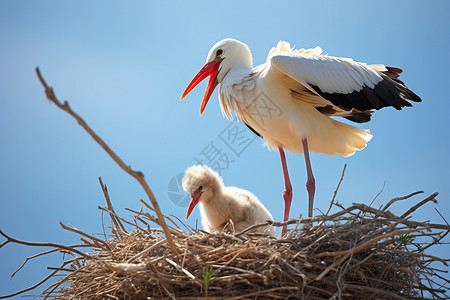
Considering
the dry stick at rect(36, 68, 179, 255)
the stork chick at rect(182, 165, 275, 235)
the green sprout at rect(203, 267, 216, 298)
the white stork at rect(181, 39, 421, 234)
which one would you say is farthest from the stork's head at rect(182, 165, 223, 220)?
the dry stick at rect(36, 68, 179, 255)

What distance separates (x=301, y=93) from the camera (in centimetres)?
346

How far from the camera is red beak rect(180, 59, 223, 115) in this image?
3953mm

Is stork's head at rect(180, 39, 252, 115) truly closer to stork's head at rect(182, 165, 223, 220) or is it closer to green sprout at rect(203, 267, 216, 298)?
stork's head at rect(182, 165, 223, 220)

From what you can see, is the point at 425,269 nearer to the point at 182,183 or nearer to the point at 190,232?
the point at 190,232

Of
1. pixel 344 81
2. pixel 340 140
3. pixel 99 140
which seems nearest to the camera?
pixel 99 140

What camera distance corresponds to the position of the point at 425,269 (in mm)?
2520

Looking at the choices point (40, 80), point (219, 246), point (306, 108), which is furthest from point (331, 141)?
point (40, 80)

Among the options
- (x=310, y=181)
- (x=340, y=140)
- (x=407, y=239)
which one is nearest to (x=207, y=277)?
(x=407, y=239)

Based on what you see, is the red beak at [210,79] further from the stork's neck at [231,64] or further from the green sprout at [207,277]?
the green sprout at [207,277]

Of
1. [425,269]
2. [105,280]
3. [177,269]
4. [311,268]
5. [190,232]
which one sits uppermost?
[190,232]

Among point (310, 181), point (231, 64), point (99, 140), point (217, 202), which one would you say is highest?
point (231, 64)

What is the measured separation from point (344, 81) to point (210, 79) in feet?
4.22

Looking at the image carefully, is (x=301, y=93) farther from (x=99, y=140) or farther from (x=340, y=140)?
(x=99, y=140)

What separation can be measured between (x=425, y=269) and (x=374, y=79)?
5.50ft
